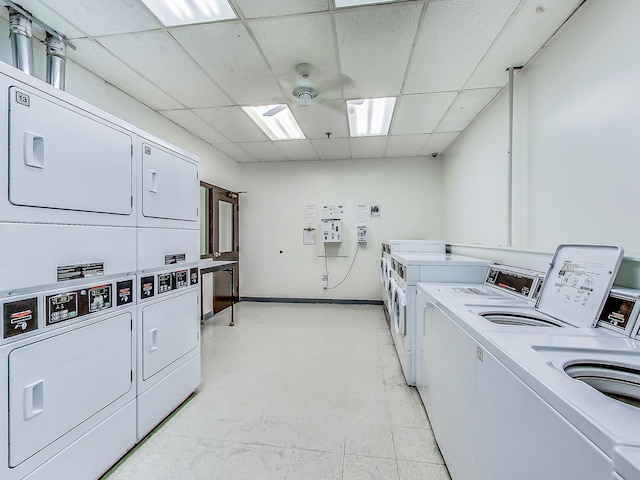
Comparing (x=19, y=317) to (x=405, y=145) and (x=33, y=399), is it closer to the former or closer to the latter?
(x=33, y=399)

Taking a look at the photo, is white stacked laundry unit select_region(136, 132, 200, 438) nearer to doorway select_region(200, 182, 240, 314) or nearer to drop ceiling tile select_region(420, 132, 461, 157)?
doorway select_region(200, 182, 240, 314)

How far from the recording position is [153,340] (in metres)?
1.78

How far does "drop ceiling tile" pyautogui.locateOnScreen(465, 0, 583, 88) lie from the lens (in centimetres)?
167

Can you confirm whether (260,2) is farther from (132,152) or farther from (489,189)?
(489,189)

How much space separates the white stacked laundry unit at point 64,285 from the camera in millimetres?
1077

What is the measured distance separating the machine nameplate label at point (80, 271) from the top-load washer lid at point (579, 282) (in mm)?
2322

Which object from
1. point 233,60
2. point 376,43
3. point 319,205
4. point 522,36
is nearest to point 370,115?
point 376,43

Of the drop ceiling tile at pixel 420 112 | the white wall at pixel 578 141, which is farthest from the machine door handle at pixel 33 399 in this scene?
the drop ceiling tile at pixel 420 112

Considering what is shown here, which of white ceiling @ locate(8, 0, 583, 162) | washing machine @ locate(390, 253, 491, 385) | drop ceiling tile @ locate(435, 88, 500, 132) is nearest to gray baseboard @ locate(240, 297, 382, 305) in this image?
washing machine @ locate(390, 253, 491, 385)

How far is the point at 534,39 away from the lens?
1931mm

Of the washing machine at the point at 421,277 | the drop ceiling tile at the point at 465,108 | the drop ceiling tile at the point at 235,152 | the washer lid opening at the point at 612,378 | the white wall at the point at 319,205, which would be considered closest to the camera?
the washer lid opening at the point at 612,378

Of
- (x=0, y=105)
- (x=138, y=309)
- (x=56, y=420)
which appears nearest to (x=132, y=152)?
(x=0, y=105)

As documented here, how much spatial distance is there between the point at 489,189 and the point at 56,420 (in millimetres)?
3706

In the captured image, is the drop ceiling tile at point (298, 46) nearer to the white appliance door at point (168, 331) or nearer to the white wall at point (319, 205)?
the white appliance door at point (168, 331)
